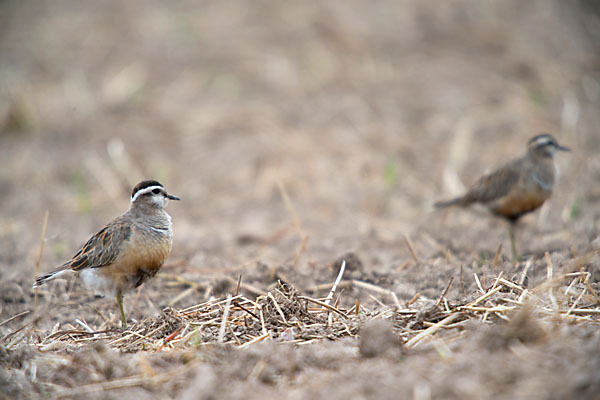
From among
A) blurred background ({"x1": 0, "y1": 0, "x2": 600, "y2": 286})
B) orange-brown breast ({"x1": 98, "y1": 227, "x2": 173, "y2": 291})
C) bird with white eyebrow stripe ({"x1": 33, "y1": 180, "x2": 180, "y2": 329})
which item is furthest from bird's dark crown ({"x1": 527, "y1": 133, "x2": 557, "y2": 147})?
orange-brown breast ({"x1": 98, "y1": 227, "x2": 173, "y2": 291})

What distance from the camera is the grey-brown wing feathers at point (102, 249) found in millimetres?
5402

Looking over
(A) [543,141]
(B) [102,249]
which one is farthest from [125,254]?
(A) [543,141]

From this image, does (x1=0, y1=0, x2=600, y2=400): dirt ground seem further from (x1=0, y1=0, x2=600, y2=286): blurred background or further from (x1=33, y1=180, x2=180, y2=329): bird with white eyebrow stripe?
(x1=33, y1=180, x2=180, y2=329): bird with white eyebrow stripe

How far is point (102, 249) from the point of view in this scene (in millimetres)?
5453

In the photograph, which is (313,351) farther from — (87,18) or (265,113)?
(87,18)

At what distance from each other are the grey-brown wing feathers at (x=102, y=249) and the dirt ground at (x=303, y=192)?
36 cm

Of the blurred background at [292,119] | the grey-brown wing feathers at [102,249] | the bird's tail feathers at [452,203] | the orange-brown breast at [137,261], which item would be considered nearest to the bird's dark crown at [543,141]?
the blurred background at [292,119]

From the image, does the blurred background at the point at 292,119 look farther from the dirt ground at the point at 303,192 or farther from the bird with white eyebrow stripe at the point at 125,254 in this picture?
the bird with white eyebrow stripe at the point at 125,254

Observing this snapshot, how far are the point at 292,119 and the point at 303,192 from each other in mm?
2633

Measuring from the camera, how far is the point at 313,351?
12.8 feet

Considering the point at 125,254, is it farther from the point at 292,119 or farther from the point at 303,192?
the point at 292,119

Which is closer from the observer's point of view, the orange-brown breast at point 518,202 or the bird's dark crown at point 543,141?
the orange-brown breast at point 518,202

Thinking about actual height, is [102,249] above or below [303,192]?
above

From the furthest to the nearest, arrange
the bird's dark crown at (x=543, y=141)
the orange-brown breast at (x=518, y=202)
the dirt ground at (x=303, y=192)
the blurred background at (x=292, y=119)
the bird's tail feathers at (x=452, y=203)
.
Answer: the blurred background at (x=292, y=119)
the bird's tail feathers at (x=452, y=203)
the bird's dark crown at (x=543, y=141)
the orange-brown breast at (x=518, y=202)
the dirt ground at (x=303, y=192)
